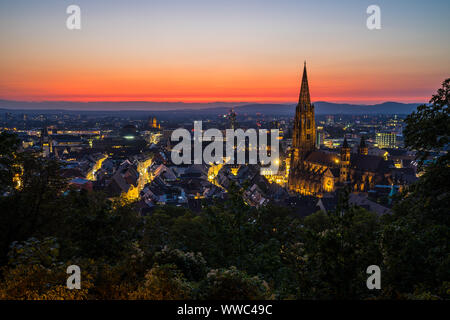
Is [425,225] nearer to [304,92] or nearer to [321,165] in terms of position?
[321,165]

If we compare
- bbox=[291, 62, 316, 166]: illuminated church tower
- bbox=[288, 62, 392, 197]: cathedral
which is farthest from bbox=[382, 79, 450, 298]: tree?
bbox=[291, 62, 316, 166]: illuminated church tower

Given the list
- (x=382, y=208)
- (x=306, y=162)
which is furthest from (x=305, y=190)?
(x=382, y=208)

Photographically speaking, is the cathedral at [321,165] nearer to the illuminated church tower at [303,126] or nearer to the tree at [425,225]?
the illuminated church tower at [303,126]

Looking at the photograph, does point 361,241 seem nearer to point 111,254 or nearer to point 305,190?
point 111,254

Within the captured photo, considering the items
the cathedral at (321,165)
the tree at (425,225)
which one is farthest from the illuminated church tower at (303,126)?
the tree at (425,225)

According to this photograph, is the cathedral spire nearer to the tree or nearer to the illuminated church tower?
the illuminated church tower

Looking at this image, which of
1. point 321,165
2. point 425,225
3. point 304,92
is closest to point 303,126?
point 304,92

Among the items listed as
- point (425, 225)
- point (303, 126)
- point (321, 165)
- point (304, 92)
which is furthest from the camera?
point (303, 126)
